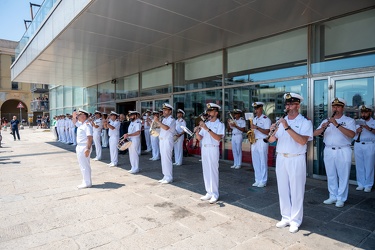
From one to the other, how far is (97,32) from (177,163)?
4.82m

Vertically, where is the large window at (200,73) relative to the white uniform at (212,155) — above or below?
above

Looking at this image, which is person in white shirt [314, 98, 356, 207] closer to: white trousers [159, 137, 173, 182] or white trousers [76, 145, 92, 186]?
white trousers [159, 137, 173, 182]

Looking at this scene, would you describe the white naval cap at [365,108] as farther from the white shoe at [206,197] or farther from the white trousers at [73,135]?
the white trousers at [73,135]

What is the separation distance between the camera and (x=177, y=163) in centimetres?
887

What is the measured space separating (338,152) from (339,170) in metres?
0.33

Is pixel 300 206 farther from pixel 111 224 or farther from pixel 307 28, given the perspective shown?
pixel 307 28

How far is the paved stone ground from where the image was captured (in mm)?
3326

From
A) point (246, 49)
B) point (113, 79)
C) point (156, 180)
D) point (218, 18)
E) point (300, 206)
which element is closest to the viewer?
point (300, 206)

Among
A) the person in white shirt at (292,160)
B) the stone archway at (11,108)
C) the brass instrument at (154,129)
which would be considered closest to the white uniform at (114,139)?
the brass instrument at (154,129)

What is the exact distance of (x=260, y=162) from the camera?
6152mm

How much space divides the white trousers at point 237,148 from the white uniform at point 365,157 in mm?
3213

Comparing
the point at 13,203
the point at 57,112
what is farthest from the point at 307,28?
the point at 57,112

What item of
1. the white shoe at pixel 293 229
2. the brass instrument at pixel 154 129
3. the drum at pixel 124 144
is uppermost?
the brass instrument at pixel 154 129

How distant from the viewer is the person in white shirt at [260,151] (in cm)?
604
